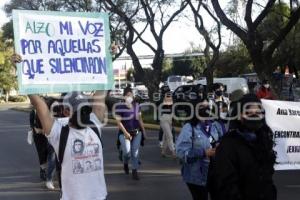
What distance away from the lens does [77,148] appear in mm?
4758

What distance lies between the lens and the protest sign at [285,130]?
8.07 metres

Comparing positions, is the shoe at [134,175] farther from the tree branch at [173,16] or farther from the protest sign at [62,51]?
the tree branch at [173,16]

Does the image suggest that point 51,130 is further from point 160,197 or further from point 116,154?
point 116,154

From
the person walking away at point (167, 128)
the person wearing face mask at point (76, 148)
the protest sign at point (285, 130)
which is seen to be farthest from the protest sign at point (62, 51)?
the person walking away at point (167, 128)

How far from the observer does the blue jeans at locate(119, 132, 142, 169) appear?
34.2 ft

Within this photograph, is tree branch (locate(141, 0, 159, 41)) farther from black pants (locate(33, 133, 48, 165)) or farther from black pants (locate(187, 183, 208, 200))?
black pants (locate(187, 183, 208, 200))

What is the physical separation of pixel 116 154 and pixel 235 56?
132 feet

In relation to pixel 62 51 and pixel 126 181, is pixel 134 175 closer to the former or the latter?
pixel 126 181

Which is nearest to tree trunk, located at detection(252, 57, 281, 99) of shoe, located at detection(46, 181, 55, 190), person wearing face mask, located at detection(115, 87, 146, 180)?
person wearing face mask, located at detection(115, 87, 146, 180)

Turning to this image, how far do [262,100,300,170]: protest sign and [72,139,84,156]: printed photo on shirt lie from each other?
4.00 metres

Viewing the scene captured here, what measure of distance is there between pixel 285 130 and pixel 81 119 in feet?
13.9

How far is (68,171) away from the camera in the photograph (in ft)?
15.6

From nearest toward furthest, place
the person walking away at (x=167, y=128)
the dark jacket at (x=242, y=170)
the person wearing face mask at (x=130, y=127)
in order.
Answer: the dark jacket at (x=242, y=170) → the person wearing face mask at (x=130, y=127) → the person walking away at (x=167, y=128)

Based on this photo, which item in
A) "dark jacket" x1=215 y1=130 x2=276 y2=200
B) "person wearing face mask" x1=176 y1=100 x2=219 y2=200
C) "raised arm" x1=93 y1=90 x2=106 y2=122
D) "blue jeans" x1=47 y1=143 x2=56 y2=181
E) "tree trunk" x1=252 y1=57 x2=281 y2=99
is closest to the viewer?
"dark jacket" x1=215 y1=130 x2=276 y2=200
